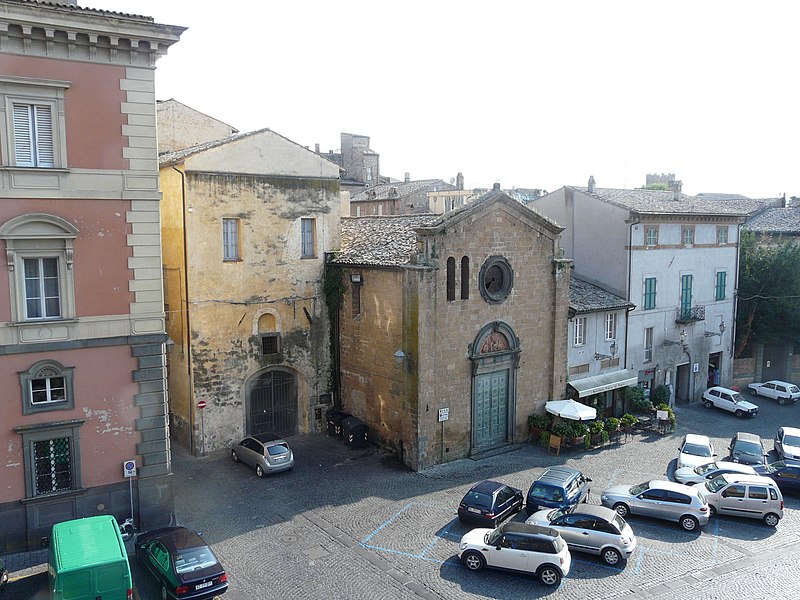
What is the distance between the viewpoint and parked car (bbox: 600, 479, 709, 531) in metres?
20.4

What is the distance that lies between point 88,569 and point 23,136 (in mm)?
10572

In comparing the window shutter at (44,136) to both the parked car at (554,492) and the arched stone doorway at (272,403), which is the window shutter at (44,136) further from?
the parked car at (554,492)

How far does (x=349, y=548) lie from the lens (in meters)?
18.9

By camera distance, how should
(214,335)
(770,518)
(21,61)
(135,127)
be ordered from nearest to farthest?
(21,61), (135,127), (770,518), (214,335)

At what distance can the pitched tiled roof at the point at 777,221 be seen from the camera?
144ft

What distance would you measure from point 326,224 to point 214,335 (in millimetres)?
6510

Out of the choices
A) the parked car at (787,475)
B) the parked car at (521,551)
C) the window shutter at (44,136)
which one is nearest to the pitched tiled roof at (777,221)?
the parked car at (787,475)

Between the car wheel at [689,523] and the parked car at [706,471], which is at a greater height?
the parked car at [706,471]

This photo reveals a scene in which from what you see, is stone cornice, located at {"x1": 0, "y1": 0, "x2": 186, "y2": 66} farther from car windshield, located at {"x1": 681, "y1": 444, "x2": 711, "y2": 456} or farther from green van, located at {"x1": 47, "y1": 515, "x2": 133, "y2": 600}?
car windshield, located at {"x1": 681, "y1": 444, "x2": 711, "y2": 456}

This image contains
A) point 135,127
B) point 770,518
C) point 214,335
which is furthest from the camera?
point 214,335

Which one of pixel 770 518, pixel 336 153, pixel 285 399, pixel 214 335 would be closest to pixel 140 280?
pixel 214 335

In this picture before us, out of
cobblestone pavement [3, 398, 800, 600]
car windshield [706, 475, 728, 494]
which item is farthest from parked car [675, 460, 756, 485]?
cobblestone pavement [3, 398, 800, 600]

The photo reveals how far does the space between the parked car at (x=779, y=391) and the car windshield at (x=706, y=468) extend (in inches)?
652

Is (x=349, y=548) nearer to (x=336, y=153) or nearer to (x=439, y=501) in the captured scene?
(x=439, y=501)
